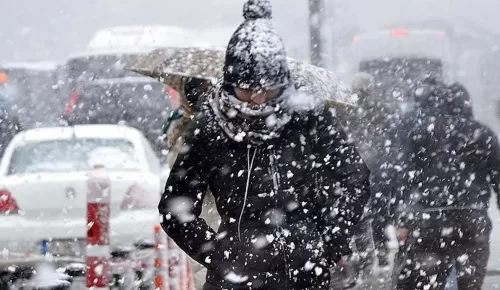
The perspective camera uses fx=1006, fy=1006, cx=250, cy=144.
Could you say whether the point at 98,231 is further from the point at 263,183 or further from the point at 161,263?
the point at 263,183

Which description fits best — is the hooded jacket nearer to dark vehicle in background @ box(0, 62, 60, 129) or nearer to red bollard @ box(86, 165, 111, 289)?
red bollard @ box(86, 165, 111, 289)

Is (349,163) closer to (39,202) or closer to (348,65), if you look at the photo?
(39,202)

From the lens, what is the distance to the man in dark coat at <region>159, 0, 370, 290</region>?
12.5ft

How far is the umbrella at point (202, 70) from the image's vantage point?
218 inches

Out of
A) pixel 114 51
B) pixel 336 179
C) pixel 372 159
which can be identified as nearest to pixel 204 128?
pixel 336 179

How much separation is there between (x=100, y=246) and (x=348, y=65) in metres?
17.3

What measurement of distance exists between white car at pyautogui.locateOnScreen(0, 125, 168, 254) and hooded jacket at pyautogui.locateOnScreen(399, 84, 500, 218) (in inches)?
121

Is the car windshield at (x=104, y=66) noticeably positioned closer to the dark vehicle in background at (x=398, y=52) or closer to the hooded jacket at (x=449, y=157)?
the dark vehicle in background at (x=398, y=52)

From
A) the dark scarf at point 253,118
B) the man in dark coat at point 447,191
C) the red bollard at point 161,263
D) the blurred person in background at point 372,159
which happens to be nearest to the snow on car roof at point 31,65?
the blurred person in background at point 372,159

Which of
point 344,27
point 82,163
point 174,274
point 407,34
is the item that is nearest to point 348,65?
point 407,34

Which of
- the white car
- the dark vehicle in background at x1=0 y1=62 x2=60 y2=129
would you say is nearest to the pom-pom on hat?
the white car

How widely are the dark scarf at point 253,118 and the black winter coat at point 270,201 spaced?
0.14 ft

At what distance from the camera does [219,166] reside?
3.91 m

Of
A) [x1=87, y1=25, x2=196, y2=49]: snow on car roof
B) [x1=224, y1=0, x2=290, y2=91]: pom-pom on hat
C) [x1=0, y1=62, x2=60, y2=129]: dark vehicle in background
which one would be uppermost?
[x1=224, y1=0, x2=290, y2=91]: pom-pom on hat
